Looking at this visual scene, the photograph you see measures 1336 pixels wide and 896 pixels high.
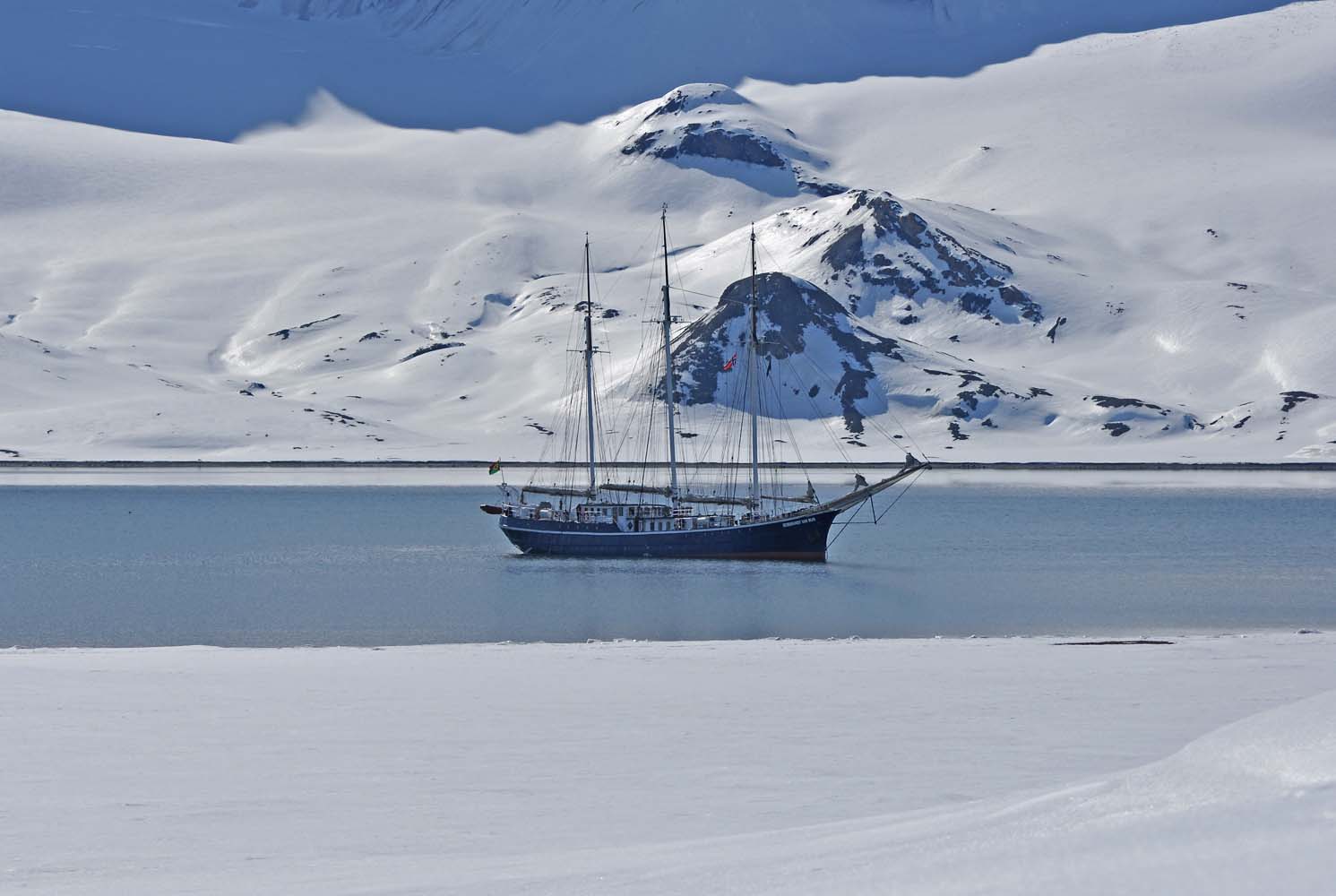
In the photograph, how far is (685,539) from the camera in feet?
236

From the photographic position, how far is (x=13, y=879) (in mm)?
13422

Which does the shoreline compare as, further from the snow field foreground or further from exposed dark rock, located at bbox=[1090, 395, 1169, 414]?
the snow field foreground

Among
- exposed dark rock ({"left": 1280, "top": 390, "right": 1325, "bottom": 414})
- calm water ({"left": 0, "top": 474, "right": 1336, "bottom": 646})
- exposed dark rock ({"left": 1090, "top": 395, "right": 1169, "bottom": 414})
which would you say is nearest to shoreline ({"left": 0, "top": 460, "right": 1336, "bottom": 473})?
exposed dark rock ({"left": 1280, "top": 390, "right": 1325, "bottom": 414})

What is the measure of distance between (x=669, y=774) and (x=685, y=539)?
54.5m

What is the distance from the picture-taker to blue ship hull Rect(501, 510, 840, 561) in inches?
2781

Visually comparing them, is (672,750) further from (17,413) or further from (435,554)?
(17,413)

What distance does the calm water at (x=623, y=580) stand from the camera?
139ft

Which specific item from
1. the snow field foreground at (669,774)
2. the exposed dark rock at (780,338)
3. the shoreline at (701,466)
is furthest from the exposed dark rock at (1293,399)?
the snow field foreground at (669,774)

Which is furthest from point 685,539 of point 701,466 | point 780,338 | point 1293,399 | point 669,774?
point 1293,399

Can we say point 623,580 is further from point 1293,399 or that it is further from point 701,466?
point 1293,399

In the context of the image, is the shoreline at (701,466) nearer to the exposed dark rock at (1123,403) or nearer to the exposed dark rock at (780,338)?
the exposed dark rock at (1123,403)

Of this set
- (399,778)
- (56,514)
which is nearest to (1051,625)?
(399,778)

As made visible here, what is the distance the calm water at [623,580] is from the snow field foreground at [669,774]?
13.7 m

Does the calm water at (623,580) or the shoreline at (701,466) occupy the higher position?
the shoreline at (701,466)
